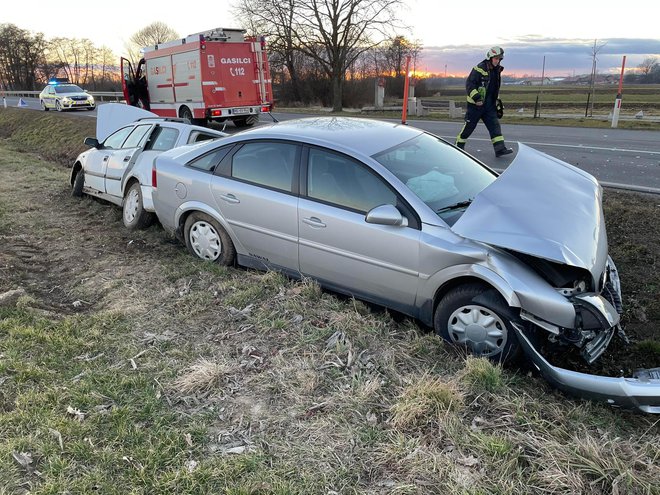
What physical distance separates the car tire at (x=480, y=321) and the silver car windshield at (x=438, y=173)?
543mm

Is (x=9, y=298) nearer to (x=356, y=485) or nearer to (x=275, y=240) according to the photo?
(x=275, y=240)

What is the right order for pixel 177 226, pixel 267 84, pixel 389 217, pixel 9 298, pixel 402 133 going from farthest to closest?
pixel 267 84 → pixel 177 226 → pixel 402 133 → pixel 9 298 → pixel 389 217

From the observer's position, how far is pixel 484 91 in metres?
8.43

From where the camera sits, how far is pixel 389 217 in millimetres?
3586

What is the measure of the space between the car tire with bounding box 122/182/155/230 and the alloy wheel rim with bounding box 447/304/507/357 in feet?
14.6

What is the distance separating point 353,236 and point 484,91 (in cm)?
578

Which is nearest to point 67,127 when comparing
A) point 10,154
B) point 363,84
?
point 10,154

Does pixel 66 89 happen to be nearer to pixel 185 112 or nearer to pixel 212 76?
pixel 185 112

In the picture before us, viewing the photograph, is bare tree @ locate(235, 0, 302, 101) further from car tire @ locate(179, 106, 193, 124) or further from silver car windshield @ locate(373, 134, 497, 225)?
silver car windshield @ locate(373, 134, 497, 225)

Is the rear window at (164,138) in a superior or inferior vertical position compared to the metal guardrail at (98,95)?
inferior

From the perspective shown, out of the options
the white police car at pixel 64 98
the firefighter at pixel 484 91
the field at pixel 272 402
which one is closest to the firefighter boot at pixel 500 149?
the firefighter at pixel 484 91

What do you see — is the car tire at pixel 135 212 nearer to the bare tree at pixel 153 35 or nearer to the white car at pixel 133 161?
the white car at pixel 133 161

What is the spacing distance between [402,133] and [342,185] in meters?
0.96

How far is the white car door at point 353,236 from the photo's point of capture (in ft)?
12.1
